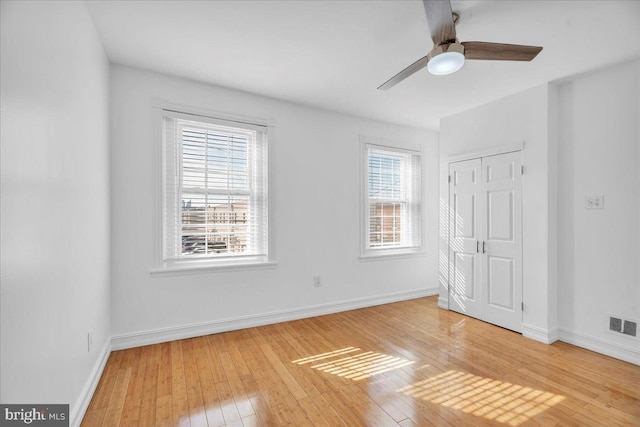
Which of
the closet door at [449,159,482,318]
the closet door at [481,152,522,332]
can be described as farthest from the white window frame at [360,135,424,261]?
the closet door at [481,152,522,332]

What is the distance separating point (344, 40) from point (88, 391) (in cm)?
319

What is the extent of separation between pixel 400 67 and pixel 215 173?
86.6 inches

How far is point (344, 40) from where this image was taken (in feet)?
7.61

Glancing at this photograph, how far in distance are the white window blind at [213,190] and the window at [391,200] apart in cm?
159

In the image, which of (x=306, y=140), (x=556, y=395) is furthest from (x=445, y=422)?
(x=306, y=140)

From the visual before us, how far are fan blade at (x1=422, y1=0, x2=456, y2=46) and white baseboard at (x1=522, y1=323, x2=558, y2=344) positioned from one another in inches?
117

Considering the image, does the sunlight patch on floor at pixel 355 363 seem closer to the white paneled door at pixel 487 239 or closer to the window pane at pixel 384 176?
the white paneled door at pixel 487 239

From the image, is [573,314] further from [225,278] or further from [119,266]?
[119,266]

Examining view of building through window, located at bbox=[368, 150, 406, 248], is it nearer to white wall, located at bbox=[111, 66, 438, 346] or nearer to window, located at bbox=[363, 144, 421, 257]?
window, located at bbox=[363, 144, 421, 257]

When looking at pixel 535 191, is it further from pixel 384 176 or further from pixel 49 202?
pixel 49 202

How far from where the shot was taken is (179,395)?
2061 millimetres

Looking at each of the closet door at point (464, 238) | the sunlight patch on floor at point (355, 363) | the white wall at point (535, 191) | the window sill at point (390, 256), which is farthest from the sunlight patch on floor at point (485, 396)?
the window sill at point (390, 256)

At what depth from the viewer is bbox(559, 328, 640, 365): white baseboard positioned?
253 centimetres

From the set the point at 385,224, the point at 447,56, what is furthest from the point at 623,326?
the point at 447,56
